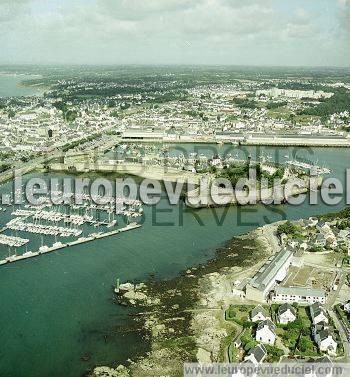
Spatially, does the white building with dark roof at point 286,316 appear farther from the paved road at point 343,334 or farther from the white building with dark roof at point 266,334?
the paved road at point 343,334

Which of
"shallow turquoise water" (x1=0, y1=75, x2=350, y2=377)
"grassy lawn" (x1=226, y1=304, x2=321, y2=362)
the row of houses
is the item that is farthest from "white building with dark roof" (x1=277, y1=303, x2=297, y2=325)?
"shallow turquoise water" (x1=0, y1=75, x2=350, y2=377)

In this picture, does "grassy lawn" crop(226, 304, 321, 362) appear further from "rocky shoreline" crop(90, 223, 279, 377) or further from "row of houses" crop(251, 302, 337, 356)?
"rocky shoreline" crop(90, 223, 279, 377)

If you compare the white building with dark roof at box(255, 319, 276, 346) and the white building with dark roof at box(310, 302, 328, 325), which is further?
the white building with dark roof at box(310, 302, 328, 325)

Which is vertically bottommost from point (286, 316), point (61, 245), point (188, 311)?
point (188, 311)

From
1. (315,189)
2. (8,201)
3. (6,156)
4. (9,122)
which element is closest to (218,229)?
(315,189)

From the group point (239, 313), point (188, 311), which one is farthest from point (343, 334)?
point (188, 311)

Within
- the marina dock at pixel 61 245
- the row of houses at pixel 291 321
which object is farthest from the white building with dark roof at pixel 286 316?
the marina dock at pixel 61 245

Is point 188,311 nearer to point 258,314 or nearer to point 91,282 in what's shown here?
point 258,314

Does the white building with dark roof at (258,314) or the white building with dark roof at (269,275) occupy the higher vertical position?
the white building with dark roof at (269,275)
